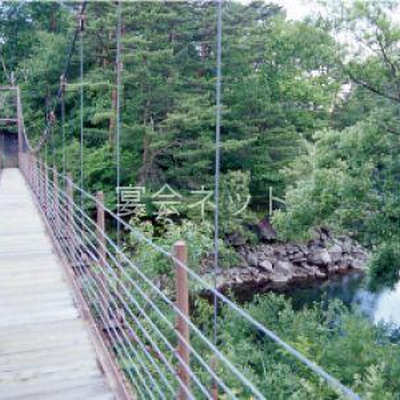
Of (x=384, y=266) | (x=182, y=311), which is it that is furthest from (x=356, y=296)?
(x=182, y=311)

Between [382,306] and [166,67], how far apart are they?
5.59 metres

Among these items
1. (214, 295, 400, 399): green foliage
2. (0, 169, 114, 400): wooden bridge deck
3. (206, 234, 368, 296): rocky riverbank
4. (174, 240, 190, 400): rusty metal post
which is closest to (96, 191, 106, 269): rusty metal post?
(0, 169, 114, 400): wooden bridge deck

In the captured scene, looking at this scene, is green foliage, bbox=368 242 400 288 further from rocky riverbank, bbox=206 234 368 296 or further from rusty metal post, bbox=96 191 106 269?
rusty metal post, bbox=96 191 106 269

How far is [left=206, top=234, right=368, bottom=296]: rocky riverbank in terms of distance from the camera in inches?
349

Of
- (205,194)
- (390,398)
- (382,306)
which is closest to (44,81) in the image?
(205,194)

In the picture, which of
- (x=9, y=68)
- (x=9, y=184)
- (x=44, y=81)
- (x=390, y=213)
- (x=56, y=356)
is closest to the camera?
(x=56, y=356)

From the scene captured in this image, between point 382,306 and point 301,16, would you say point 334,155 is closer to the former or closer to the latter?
point 301,16

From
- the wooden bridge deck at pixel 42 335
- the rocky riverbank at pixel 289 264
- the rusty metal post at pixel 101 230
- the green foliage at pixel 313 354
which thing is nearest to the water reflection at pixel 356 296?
the rocky riverbank at pixel 289 264

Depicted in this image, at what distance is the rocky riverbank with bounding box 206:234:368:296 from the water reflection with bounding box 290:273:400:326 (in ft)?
1.14

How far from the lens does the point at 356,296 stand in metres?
8.32

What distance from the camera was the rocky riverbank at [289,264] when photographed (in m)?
8.86

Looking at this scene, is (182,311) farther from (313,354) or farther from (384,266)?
(384,266)

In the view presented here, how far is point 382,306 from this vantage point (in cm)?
771

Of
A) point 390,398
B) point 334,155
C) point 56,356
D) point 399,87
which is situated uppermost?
point 399,87
